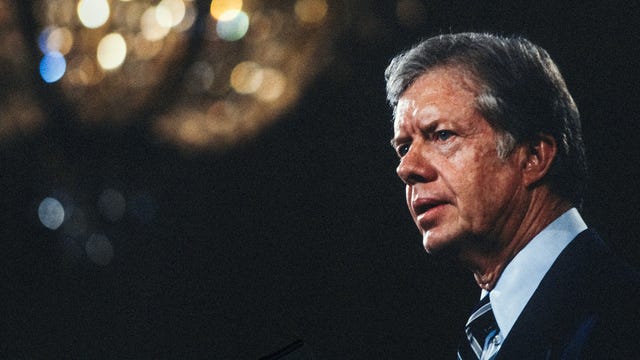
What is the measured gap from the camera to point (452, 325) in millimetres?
2396

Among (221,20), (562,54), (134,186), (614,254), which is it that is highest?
(221,20)

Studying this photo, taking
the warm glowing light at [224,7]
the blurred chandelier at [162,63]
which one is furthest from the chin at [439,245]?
the warm glowing light at [224,7]

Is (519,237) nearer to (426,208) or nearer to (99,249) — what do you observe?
(426,208)

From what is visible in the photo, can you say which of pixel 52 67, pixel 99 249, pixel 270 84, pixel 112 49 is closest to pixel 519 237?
pixel 270 84

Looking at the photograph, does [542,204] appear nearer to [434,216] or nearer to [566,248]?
[566,248]

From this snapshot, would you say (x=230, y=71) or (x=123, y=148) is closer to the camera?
(x=230, y=71)

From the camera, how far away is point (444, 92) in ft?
7.52

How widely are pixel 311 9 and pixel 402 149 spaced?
54 cm

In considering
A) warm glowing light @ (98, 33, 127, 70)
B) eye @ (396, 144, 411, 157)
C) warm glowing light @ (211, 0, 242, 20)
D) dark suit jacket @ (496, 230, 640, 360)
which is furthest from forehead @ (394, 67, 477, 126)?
warm glowing light @ (98, 33, 127, 70)

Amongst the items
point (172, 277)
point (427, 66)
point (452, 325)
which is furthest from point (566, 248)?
point (172, 277)

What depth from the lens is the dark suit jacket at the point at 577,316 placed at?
6.73 ft

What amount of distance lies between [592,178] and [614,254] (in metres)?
0.22

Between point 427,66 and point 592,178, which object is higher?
point 427,66

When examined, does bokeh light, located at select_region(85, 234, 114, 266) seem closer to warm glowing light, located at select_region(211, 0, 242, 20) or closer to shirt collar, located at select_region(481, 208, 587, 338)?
warm glowing light, located at select_region(211, 0, 242, 20)
